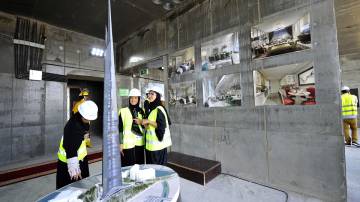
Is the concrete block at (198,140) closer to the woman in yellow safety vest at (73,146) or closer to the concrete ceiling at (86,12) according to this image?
the woman in yellow safety vest at (73,146)

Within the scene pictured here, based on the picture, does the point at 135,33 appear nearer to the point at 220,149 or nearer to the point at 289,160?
the point at 220,149

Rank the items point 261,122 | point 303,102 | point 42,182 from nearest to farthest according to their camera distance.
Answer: point 303,102 → point 261,122 → point 42,182

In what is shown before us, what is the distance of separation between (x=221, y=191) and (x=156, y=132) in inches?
53.7

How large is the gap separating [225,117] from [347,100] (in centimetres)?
443

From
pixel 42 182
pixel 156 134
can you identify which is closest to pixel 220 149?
pixel 156 134

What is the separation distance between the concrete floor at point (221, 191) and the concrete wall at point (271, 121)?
0.19 metres

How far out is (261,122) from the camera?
8.91 ft

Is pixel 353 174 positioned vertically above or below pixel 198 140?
below

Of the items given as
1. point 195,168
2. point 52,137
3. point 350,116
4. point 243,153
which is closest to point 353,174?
point 243,153

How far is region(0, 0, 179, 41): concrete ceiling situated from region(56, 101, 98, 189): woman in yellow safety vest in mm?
3390

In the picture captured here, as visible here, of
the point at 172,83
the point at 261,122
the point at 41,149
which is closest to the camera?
the point at 261,122

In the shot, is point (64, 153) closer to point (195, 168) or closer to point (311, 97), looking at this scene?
point (195, 168)

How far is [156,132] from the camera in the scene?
2.50m

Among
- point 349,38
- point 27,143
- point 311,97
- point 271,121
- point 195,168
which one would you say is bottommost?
point 195,168
